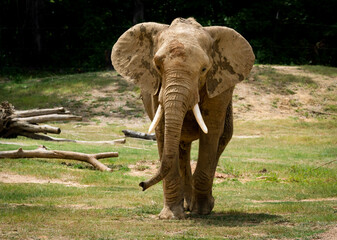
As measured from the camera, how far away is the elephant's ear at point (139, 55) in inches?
369

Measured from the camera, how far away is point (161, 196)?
447 inches

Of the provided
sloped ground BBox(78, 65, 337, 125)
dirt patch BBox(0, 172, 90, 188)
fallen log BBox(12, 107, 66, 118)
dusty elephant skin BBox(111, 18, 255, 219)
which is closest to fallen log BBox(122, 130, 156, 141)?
fallen log BBox(12, 107, 66, 118)

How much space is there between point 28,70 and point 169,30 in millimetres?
29408

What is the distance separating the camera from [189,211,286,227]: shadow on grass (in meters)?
8.45

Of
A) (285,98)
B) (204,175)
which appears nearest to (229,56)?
(204,175)

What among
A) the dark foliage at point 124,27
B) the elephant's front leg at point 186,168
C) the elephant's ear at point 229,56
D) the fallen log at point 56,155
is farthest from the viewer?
the dark foliage at point 124,27

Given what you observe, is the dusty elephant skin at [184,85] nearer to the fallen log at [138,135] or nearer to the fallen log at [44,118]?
the fallen log at [44,118]

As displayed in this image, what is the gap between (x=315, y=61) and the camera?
38.1 metres

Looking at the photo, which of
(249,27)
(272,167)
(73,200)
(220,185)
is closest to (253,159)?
(272,167)

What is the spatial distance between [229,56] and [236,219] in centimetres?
241

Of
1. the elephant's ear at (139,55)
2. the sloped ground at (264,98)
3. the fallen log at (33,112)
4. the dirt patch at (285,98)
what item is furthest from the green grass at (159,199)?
the dirt patch at (285,98)

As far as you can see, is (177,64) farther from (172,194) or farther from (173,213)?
(173,213)

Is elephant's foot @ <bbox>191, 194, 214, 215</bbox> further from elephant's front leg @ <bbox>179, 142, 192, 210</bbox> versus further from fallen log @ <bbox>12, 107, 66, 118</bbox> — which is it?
fallen log @ <bbox>12, 107, 66, 118</bbox>

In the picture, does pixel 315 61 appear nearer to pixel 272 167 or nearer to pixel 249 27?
pixel 249 27
